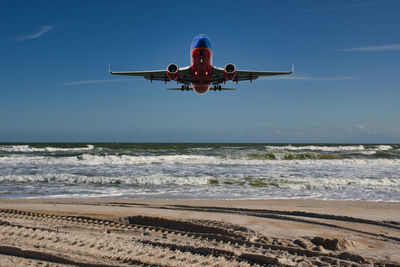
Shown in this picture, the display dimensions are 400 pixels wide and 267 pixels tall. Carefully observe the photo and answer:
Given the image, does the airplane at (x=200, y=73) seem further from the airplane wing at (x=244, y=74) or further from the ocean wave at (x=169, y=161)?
the ocean wave at (x=169, y=161)

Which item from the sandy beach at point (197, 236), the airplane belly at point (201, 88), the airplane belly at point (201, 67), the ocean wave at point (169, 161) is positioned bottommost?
the ocean wave at point (169, 161)

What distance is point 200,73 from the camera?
64.8 feet

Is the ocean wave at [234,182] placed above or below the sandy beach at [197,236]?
below

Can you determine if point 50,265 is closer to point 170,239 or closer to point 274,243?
point 170,239

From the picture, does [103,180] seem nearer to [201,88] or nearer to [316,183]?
[316,183]

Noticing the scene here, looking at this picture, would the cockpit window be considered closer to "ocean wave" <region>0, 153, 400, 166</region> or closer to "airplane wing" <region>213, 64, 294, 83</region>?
"airplane wing" <region>213, 64, 294, 83</region>

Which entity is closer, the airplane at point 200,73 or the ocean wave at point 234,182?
the ocean wave at point 234,182

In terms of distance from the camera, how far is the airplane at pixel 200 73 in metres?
18.6

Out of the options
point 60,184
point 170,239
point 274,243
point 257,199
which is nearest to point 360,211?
point 257,199

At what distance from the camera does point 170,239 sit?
4.68m

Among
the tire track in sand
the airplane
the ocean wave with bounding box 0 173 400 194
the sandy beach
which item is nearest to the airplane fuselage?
the airplane

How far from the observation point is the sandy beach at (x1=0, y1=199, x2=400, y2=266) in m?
3.89

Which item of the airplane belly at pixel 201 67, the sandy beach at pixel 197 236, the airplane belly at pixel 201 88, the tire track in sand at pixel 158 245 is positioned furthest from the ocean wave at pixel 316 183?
the airplane belly at pixel 201 88

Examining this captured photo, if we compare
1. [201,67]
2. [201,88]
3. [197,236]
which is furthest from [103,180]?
[201,88]
